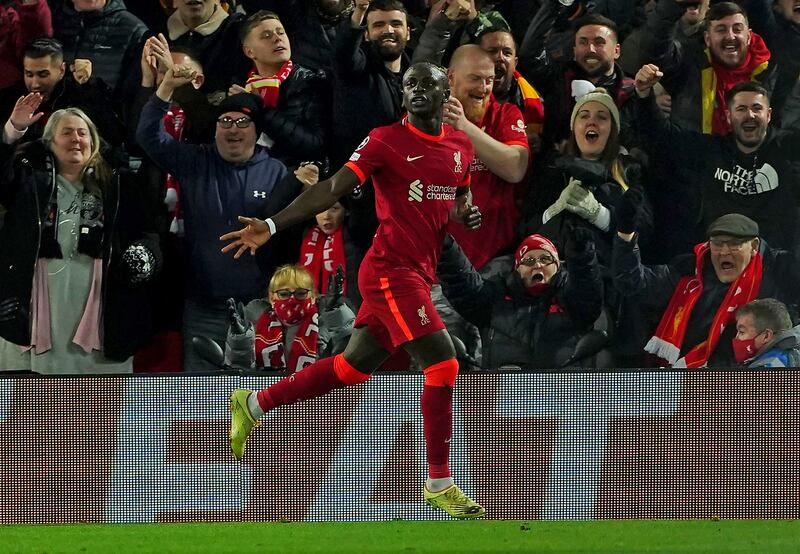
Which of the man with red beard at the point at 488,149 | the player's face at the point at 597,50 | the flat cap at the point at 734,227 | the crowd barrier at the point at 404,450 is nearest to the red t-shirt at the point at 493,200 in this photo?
the man with red beard at the point at 488,149

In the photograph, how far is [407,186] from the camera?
16.3 ft

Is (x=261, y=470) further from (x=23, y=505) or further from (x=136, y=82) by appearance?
(x=136, y=82)

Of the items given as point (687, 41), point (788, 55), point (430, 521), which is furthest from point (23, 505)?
point (788, 55)

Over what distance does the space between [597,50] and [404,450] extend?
2410 millimetres

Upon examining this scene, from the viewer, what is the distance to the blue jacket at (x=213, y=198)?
6.20 metres

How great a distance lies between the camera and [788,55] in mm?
6391

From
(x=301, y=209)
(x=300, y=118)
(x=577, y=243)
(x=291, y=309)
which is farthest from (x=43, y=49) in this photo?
(x=577, y=243)

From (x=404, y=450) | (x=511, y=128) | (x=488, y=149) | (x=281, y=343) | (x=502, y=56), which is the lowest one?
(x=404, y=450)

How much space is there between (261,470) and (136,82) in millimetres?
2231

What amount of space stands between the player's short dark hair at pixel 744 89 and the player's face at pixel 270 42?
7.99 ft

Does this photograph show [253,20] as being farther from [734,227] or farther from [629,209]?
[734,227]

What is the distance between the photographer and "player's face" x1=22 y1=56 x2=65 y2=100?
631 centimetres

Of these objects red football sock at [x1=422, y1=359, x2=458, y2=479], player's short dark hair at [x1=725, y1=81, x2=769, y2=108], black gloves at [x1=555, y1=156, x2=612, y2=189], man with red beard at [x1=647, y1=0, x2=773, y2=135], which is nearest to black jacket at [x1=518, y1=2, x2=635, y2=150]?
black gloves at [x1=555, y1=156, x2=612, y2=189]

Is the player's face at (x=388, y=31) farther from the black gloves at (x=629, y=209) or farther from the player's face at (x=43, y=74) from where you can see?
the player's face at (x=43, y=74)
